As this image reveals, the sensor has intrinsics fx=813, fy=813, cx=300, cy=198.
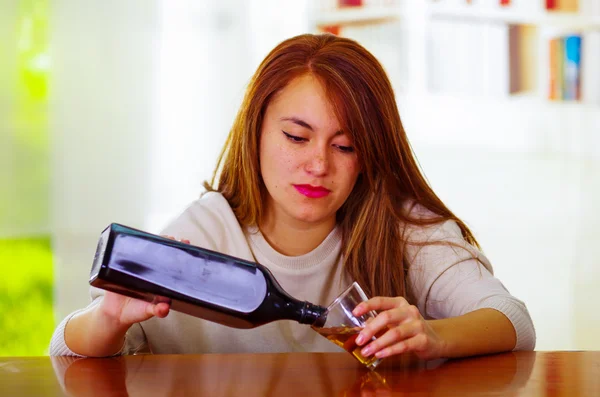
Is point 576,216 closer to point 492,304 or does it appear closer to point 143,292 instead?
point 492,304

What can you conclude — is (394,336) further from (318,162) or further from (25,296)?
(25,296)

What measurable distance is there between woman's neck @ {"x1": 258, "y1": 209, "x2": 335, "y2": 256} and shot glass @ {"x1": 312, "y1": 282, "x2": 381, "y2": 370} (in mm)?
592

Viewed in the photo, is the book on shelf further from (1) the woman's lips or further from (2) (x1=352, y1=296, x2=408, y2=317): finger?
(2) (x1=352, y1=296, x2=408, y2=317): finger

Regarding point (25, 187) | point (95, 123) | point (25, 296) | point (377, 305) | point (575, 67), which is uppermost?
point (575, 67)

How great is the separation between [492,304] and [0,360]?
0.79m

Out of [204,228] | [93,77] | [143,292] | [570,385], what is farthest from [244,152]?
[93,77]

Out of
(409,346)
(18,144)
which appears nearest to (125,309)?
(409,346)

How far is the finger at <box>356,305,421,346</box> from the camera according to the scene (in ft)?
3.52

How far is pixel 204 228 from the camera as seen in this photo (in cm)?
164

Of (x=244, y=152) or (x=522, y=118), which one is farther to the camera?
(x=522, y=118)

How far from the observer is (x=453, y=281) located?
152cm

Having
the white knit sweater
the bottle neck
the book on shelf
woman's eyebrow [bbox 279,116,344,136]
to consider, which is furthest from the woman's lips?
the book on shelf

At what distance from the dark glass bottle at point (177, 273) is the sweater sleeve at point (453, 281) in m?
0.52

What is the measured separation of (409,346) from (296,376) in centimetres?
19
